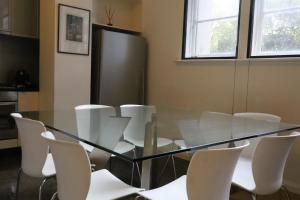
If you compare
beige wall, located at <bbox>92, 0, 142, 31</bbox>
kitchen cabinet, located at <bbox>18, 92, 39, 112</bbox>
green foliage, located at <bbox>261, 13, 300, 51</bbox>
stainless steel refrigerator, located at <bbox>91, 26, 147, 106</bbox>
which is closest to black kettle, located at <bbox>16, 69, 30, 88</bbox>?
kitchen cabinet, located at <bbox>18, 92, 39, 112</bbox>

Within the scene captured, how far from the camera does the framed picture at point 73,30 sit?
333cm

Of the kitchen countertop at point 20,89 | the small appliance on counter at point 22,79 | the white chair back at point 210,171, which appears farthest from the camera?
the small appliance on counter at point 22,79

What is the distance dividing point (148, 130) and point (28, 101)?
220 centimetres

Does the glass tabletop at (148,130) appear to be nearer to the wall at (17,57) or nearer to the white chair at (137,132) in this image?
the white chair at (137,132)

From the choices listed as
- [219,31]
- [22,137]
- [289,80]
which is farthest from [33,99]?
[289,80]

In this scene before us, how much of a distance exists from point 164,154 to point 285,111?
201cm

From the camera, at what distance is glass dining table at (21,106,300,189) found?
1364 mm

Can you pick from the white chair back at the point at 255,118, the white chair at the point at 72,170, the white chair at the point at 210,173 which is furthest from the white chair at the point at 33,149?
the white chair back at the point at 255,118

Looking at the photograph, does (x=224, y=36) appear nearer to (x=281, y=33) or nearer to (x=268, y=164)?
(x=281, y=33)

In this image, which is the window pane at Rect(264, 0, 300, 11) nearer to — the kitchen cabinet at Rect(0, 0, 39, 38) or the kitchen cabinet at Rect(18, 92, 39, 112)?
the kitchen cabinet at Rect(0, 0, 39, 38)

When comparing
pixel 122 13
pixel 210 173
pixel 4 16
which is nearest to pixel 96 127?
pixel 210 173

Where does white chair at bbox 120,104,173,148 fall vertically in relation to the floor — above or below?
above

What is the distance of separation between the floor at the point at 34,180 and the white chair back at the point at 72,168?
2.46 feet

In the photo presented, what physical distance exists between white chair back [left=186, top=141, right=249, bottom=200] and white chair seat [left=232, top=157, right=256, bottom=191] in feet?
1.66
